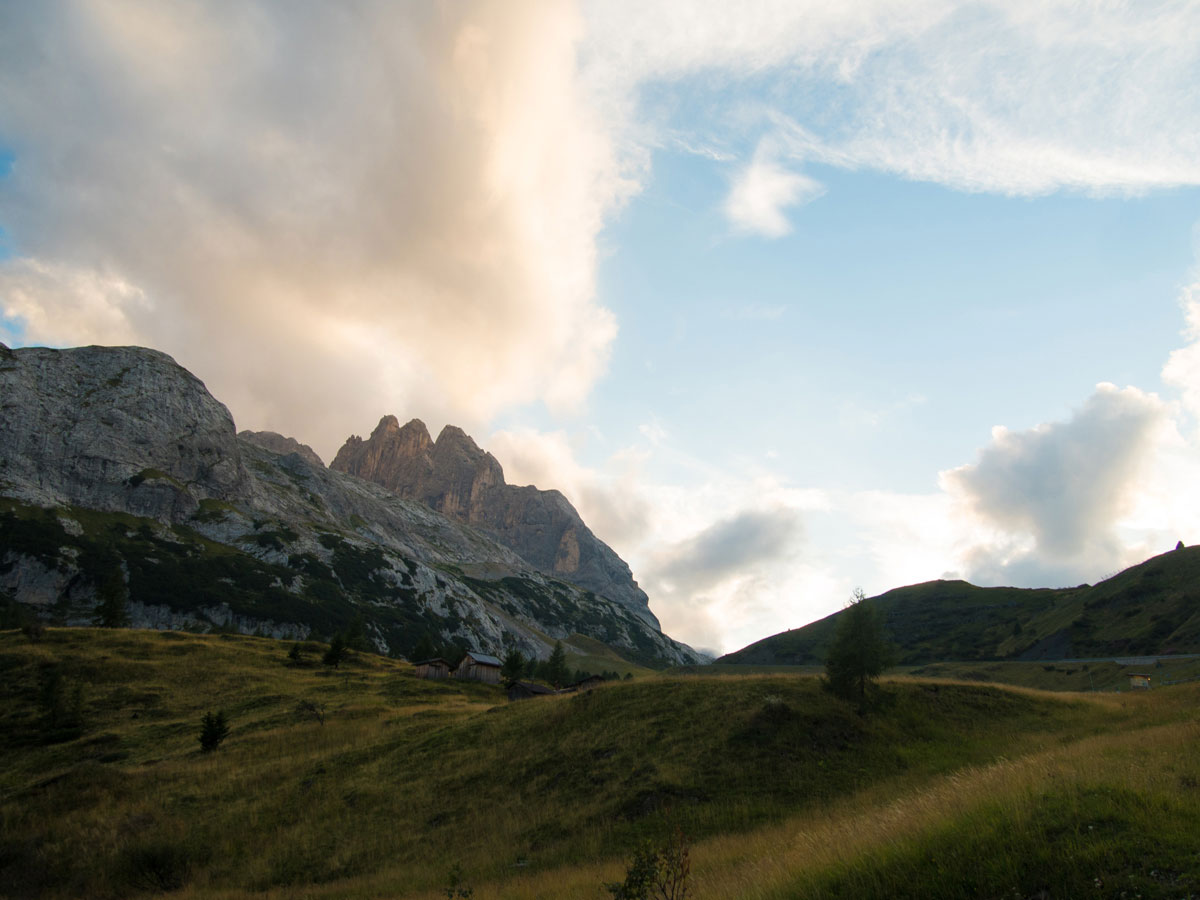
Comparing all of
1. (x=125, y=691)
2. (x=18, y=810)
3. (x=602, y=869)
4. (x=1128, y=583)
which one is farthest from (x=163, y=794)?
(x=1128, y=583)

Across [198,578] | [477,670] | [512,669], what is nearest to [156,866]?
[477,670]

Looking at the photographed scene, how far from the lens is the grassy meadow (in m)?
8.76

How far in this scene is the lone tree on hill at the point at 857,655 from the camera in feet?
107

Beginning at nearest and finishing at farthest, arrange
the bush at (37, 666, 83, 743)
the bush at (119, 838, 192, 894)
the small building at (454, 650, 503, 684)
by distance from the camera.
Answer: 1. the bush at (119, 838, 192, 894)
2. the bush at (37, 666, 83, 743)
3. the small building at (454, 650, 503, 684)

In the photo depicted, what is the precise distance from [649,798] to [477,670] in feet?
244

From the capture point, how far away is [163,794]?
33.2 m

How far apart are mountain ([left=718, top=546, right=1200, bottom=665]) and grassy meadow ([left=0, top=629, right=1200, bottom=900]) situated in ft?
87.6

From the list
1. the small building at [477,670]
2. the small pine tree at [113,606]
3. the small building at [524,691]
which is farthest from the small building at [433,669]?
the small pine tree at [113,606]

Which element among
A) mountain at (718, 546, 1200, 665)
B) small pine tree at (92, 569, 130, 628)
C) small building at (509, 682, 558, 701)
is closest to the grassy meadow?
mountain at (718, 546, 1200, 665)

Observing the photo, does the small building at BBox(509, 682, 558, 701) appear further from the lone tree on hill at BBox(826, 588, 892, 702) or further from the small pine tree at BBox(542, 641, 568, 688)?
the lone tree on hill at BBox(826, 588, 892, 702)

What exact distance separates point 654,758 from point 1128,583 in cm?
13828

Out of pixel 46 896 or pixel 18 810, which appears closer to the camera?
pixel 46 896

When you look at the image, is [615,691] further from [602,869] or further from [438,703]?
[438,703]

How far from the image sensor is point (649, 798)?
24.2 metres
